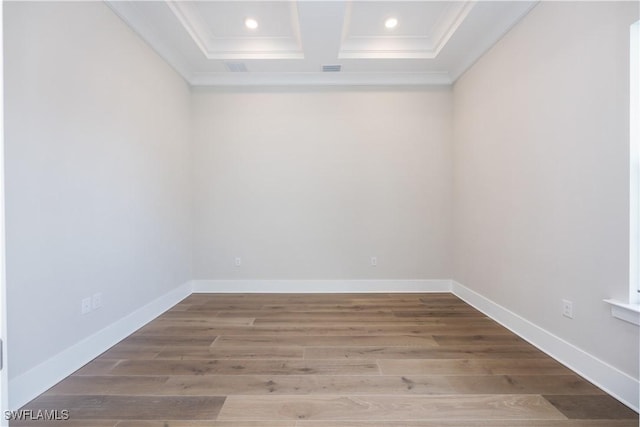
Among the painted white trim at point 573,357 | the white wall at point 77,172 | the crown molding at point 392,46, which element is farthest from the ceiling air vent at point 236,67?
the painted white trim at point 573,357

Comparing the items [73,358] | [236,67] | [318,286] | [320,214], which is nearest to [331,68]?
[236,67]

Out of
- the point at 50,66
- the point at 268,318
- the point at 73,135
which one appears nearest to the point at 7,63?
the point at 50,66

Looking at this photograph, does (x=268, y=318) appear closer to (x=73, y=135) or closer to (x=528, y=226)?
(x=73, y=135)

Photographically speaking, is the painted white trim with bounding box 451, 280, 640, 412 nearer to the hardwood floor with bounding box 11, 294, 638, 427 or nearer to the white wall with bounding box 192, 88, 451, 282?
the hardwood floor with bounding box 11, 294, 638, 427

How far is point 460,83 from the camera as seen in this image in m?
3.49

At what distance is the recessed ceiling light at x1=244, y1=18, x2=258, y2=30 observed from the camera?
9.32 feet

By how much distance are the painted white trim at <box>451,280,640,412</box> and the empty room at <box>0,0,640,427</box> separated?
17 mm

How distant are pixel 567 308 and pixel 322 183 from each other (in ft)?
8.78

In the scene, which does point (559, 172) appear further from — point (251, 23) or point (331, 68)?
point (251, 23)

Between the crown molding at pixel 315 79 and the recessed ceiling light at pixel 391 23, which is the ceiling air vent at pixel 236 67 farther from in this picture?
the recessed ceiling light at pixel 391 23

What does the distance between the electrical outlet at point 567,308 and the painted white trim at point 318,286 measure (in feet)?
5.58

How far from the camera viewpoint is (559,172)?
6.77 ft

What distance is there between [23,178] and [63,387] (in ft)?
4.31

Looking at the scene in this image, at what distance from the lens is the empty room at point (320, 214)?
1.62 m
